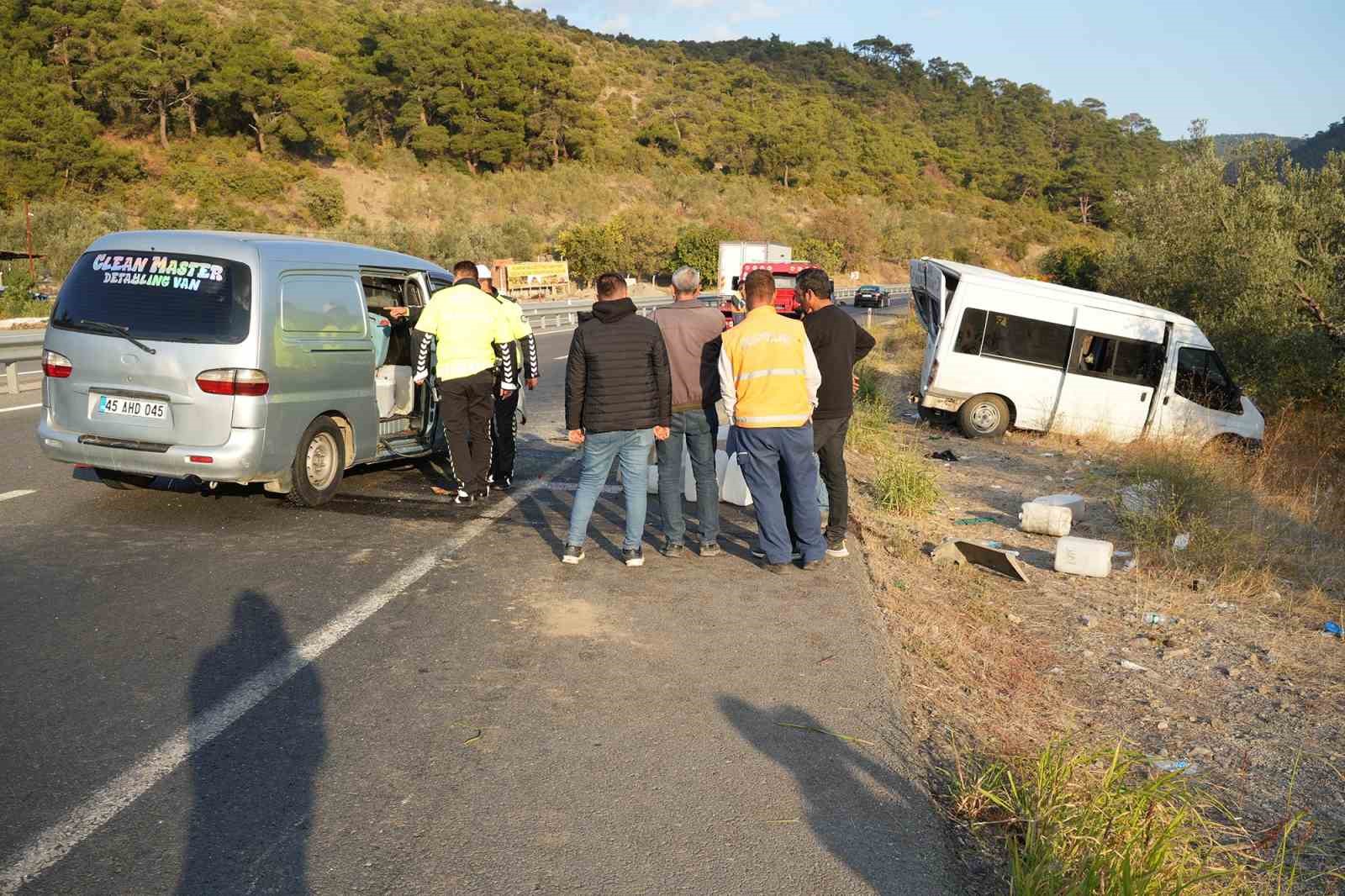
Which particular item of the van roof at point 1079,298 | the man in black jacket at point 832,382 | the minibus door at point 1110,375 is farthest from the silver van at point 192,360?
the minibus door at point 1110,375

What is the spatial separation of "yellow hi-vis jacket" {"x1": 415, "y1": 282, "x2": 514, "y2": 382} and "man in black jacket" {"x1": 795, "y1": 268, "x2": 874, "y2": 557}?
240cm

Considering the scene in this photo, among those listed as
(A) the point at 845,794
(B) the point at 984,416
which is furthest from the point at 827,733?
(B) the point at 984,416

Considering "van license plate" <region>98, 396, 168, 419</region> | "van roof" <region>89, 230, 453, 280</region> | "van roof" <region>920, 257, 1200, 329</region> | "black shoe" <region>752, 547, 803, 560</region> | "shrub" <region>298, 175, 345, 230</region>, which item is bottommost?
"shrub" <region>298, 175, 345, 230</region>

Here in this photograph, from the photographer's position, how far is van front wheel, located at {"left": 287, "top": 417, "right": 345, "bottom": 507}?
7551 mm

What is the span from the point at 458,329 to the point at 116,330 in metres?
2.29

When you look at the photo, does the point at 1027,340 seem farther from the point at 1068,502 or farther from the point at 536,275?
the point at 536,275

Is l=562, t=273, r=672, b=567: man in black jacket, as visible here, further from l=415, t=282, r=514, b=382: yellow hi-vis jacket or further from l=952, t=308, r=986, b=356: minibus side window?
l=952, t=308, r=986, b=356: minibus side window

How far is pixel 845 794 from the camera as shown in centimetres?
382

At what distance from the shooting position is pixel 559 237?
58.8 meters

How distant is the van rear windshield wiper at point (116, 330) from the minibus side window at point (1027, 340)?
1048cm

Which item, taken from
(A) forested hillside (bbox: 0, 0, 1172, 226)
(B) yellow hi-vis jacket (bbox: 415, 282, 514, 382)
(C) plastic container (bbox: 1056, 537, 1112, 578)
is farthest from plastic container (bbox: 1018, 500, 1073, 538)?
(A) forested hillside (bbox: 0, 0, 1172, 226)

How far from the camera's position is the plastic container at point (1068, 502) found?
941cm

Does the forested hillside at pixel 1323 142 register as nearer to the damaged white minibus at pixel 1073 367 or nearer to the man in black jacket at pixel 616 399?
the damaged white minibus at pixel 1073 367

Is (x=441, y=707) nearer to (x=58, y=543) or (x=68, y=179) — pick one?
(x=58, y=543)
